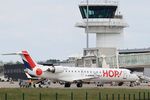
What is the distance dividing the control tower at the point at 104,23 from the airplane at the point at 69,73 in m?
53.1

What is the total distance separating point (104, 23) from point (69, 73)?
195 feet

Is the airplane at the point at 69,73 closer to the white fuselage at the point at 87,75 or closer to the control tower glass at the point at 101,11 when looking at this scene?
the white fuselage at the point at 87,75

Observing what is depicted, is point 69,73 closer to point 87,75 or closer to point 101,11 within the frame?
point 87,75

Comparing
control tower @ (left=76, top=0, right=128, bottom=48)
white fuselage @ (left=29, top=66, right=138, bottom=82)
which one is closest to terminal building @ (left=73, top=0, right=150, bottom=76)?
control tower @ (left=76, top=0, right=128, bottom=48)

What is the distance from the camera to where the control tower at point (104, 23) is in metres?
166

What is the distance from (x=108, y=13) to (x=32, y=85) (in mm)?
64794

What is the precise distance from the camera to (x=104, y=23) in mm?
166500

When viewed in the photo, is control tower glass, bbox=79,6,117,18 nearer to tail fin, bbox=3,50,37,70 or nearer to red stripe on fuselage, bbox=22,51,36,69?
tail fin, bbox=3,50,37,70

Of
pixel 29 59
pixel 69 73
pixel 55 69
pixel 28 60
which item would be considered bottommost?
pixel 69 73

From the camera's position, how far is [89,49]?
6732 inches

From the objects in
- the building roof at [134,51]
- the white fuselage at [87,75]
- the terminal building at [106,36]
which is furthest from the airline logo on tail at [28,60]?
the building roof at [134,51]

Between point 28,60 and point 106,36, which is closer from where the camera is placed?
point 28,60

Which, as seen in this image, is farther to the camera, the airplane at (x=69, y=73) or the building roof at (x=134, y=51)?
the building roof at (x=134, y=51)

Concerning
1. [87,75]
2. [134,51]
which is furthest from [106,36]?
[87,75]
